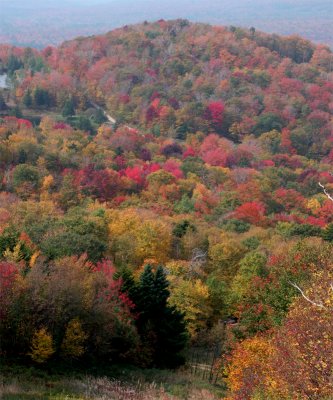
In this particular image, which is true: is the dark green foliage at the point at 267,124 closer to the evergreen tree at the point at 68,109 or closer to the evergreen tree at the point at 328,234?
the evergreen tree at the point at 68,109


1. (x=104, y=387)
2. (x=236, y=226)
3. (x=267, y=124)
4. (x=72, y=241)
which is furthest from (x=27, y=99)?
(x=104, y=387)

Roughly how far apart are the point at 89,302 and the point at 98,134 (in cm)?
5753

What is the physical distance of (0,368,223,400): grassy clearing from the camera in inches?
502

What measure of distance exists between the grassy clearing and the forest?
3.18 ft

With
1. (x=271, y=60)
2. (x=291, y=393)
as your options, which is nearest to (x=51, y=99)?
(x=271, y=60)

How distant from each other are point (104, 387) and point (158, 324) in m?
6.97

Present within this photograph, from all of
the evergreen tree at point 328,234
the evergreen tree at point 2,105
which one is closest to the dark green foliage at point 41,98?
the evergreen tree at point 2,105

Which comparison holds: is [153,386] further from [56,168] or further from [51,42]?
[51,42]

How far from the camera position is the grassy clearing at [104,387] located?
12758mm

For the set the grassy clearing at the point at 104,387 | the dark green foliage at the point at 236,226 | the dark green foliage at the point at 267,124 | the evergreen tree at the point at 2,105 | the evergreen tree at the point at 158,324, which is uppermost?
the grassy clearing at the point at 104,387

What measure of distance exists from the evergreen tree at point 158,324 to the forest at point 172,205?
0.05 metres

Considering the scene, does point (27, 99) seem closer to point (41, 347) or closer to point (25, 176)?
point (25, 176)

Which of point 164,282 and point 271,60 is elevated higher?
point 164,282

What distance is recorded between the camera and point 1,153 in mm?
50812
